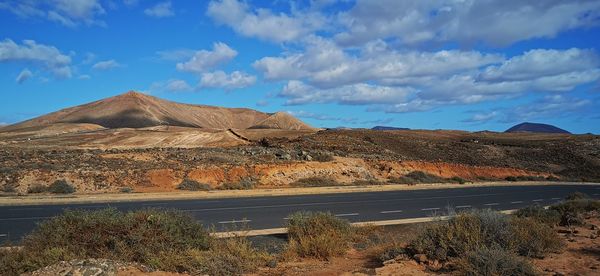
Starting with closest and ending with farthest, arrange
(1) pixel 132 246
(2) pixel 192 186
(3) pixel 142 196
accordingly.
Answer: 1. (1) pixel 132 246
2. (3) pixel 142 196
3. (2) pixel 192 186

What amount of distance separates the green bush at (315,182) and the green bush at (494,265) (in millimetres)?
26937

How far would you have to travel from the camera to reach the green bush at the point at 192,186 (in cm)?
2977

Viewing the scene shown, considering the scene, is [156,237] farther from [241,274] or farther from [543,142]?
[543,142]

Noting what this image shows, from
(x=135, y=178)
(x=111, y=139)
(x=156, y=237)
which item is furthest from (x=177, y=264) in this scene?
(x=111, y=139)

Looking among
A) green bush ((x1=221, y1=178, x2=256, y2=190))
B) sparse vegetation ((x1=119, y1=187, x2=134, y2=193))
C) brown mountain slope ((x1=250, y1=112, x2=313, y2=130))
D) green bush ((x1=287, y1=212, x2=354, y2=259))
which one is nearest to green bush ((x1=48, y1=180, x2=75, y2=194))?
sparse vegetation ((x1=119, y1=187, x2=134, y2=193))

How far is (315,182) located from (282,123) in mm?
104364

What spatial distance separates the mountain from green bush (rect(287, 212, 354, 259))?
4756 inches

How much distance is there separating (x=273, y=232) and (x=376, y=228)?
2560 millimetres

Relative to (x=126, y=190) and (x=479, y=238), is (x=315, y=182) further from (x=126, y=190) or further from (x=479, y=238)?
(x=479, y=238)

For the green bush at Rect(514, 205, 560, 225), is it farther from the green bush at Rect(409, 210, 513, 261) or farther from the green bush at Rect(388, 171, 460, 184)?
the green bush at Rect(388, 171, 460, 184)

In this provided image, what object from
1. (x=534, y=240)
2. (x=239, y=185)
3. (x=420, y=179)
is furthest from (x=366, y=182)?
(x=534, y=240)

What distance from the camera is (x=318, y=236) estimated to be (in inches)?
355

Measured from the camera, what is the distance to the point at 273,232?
40.3 feet

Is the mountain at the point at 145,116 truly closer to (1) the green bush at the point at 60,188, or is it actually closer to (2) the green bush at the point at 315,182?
(2) the green bush at the point at 315,182
